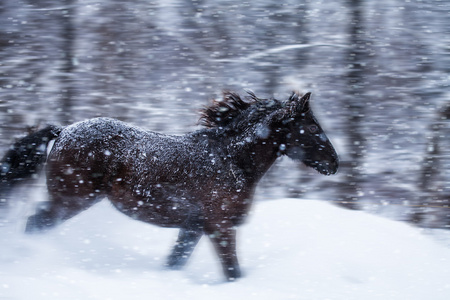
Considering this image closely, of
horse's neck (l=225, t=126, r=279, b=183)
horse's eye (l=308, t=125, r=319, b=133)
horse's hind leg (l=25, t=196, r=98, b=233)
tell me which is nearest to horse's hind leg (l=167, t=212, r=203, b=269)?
horse's neck (l=225, t=126, r=279, b=183)

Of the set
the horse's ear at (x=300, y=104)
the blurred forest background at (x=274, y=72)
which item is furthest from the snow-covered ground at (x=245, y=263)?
the horse's ear at (x=300, y=104)

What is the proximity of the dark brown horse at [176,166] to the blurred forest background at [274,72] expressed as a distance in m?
1.78

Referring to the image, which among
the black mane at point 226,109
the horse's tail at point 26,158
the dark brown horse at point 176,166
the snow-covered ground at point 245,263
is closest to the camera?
the snow-covered ground at point 245,263

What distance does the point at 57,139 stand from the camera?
104 inches

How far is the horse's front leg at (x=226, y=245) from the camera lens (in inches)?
98.9

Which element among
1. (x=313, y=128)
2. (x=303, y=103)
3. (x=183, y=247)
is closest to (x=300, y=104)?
(x=303, y=103)

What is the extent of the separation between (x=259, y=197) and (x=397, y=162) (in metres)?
1.73

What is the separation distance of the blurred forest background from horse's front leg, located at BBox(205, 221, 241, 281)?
1.96m

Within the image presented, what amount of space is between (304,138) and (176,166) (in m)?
0.92

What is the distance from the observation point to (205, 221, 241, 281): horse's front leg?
2.51 m

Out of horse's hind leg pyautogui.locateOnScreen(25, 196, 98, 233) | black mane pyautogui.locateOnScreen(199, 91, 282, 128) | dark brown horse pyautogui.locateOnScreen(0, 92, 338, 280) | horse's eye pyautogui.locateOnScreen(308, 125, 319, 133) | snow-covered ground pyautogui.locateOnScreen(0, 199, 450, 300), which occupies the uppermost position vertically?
black mane pyautogui.locateOnScreen(199, 91, 282, 128)

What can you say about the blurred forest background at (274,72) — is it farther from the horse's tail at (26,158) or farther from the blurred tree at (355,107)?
the horse's tail at (26,158)

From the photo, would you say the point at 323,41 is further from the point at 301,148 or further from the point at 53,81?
the point at 53,81

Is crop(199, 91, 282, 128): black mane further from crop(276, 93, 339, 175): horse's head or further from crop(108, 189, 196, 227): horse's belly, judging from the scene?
crop(108, 189, 196, 227): horse's belly
